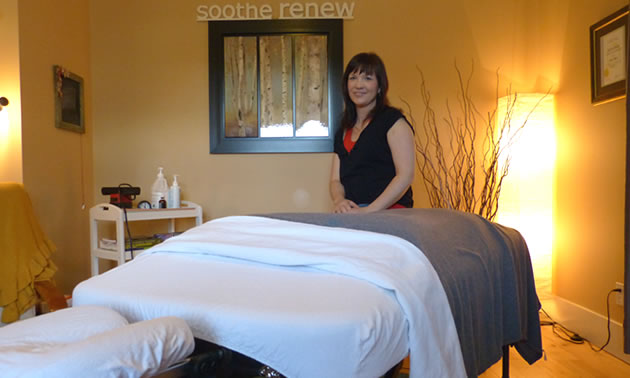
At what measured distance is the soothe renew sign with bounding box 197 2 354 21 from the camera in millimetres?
2881

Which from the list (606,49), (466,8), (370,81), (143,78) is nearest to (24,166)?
(143,78)

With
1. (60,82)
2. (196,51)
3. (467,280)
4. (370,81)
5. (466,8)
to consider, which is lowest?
(467,280)

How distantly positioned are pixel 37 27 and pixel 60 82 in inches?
11.8

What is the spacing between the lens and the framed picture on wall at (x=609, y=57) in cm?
206

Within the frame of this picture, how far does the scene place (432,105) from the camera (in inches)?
115

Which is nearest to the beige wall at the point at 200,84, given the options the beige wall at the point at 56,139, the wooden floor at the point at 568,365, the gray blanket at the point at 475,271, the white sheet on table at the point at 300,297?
the beige wall at the point at 56,139

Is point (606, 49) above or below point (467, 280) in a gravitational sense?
above

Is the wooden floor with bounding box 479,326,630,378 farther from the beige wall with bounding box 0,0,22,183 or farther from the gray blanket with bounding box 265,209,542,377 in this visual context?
the beige wall with bounding box 0,0,22,183

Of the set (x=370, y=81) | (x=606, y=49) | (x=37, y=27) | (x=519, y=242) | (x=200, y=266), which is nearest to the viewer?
(x=200, y=266)

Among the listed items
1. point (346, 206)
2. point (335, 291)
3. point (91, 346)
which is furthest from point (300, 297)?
point (346, 206)

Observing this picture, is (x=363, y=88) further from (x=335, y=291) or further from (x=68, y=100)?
(x=68, y=100)

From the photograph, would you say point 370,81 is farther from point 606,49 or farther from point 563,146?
point 563,146

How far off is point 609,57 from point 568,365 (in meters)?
1.40

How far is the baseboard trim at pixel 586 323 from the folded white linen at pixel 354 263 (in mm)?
1601
